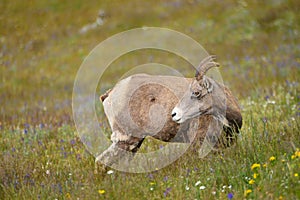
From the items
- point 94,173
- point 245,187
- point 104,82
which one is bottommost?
point 104,82

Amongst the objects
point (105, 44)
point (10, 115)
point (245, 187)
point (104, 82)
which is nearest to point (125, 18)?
point (105, 44)

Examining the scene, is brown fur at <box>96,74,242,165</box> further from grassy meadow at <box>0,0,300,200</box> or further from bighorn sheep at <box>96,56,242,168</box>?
grassy meadow at <box>0,0,300,200</box>

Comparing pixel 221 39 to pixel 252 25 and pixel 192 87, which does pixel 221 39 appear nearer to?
pixel 252 25

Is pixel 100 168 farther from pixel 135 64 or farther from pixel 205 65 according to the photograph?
pixel 135 64

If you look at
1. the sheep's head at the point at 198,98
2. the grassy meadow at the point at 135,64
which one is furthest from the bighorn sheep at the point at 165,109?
the grassy meadow at the point at 135,64

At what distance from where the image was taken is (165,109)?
621cm

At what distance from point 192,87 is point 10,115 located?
6.67m

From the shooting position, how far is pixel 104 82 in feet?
52.9

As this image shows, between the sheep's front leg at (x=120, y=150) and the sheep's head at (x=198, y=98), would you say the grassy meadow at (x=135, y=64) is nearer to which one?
the sheep's front leg at (x=120, y=150)

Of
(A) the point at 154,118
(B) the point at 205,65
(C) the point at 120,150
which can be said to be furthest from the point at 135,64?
(B) the point at 205,65

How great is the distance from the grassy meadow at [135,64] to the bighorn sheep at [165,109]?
0.31 meters

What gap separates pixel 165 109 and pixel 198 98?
1.39ft

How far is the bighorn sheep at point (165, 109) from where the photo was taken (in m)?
6.11

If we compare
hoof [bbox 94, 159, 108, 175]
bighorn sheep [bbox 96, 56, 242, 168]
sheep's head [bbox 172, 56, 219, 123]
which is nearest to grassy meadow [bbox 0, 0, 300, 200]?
hoof [bbox 94, 159, 108, 175]
